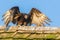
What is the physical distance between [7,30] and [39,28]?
0.59 m

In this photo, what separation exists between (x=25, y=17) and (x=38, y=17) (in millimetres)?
381

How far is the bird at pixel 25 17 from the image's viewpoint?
27.3 ft

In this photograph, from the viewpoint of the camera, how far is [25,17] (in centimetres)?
895

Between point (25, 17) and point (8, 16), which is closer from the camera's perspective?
point (8, 16)

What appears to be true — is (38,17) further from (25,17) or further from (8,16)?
(8,16)

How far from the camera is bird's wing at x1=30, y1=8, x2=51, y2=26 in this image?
826cm

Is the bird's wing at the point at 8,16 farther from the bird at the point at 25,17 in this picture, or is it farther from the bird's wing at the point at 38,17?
the bird's wing at the point at 38,17

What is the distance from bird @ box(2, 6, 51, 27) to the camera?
8328 millimetres

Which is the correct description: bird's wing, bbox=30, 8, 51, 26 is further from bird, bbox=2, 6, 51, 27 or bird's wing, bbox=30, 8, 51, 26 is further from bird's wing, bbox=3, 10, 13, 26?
bird's wing, bbox=3, 10, 13, 26

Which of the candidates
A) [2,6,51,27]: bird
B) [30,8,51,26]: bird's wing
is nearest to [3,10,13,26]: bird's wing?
[2,6,51,27]: bird

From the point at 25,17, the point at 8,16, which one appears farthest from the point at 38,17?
the point at 8,16

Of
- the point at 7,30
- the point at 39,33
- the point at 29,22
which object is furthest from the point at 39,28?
the point at 29,22

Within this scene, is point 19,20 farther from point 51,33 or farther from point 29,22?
point 51,33

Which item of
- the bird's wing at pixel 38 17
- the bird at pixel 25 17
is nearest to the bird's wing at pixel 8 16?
the bird at pixel 25 17
